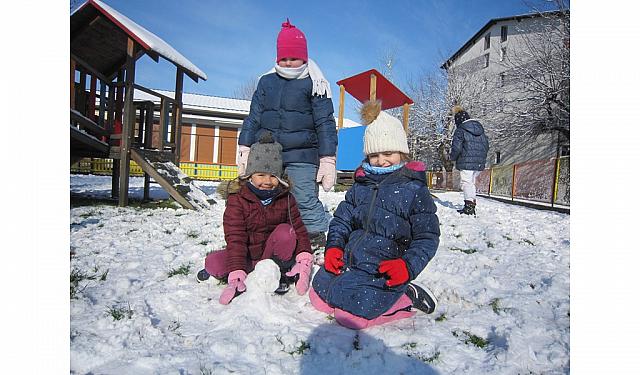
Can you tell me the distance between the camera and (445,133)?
18.1 meters

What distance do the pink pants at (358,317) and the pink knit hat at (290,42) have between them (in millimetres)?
1460

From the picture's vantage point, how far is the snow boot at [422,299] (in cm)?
153

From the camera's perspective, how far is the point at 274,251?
1.84 m

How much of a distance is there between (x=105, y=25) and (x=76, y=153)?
1800 millimetres

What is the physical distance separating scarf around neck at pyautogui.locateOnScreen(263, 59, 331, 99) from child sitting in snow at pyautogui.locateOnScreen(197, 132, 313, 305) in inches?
21.5

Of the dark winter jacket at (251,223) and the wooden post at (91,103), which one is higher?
the wooden post at (91,103)

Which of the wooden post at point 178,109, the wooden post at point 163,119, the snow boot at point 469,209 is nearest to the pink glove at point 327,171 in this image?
the snow boot at point 469,209

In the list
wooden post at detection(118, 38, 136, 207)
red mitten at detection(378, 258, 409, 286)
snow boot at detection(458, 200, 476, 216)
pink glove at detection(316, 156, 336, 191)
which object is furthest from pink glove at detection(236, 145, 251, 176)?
snow boot at detection(458, 200, 476, 216)

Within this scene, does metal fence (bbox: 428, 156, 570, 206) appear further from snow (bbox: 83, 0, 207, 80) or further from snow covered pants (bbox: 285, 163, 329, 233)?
snow (bbox: 83, 0, 207, 80)

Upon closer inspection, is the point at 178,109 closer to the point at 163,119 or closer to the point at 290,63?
the point at 163,119

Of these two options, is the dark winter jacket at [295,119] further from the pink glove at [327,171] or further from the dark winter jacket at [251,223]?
the dark winter jacket at [251,223]
